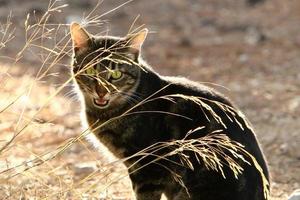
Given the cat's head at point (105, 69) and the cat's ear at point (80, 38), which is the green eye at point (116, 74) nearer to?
the cat's head at point (105, 69)

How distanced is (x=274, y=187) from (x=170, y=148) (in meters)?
1.56

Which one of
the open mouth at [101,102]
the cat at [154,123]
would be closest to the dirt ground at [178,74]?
the cat at [154,123]

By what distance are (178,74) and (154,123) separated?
5.37 meters

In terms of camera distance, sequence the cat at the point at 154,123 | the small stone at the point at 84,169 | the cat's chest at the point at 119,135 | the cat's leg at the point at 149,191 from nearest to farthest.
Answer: the cat at the point at 154,123 < the cat's leg at the point at 149,191 < the cat's chest at the point at 119,135 < the small stone at the point at 84,169

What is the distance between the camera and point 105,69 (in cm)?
507

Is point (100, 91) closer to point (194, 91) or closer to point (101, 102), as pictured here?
point (101, 102)

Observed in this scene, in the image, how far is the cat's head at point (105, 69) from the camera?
509 cm

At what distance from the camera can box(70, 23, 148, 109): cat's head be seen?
16.7 feet

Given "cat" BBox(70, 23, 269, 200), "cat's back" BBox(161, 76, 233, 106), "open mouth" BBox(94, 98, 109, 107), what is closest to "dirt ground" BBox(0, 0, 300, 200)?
"cat's back" BBox(161, 76, 233, 106)

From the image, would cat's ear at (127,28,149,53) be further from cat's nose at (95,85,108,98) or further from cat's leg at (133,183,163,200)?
cat's leg at (133,183,163,200)

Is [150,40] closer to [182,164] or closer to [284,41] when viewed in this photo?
[284,41]

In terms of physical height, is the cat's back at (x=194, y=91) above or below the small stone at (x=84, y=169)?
above

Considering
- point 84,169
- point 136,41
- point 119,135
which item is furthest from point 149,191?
point 84,169

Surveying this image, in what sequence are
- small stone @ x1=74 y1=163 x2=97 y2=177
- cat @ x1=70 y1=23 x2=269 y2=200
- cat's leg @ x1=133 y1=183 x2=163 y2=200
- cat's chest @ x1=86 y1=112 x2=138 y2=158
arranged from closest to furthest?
1. cat @ x1=70 y1=23 x2=269 y2=200
2. cat's leg @ x1=133 y1=183 x2=163 y2=200
3. cat's chest @ x1=86 y1=112 x2=138 y2=158
4. small stone @ x1=74 y1=163 x2=97 y2=177
